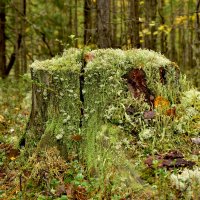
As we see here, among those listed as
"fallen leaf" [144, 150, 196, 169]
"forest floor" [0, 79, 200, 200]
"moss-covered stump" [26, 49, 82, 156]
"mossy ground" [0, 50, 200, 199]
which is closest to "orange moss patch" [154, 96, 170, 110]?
"mossy ground" [0, 50, 200, 199]

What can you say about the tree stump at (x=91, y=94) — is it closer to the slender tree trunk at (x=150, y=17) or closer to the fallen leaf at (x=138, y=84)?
the fallen leaf at (x=138, y=84)

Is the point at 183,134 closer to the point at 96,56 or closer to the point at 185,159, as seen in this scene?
the point at 185,159

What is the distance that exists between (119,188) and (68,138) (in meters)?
1.25

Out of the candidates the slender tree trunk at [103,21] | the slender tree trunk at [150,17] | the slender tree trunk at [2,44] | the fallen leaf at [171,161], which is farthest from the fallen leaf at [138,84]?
the slender tree trunk at [2,44]

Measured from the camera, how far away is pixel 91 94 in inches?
199

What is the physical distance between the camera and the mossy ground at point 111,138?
418 centimetres

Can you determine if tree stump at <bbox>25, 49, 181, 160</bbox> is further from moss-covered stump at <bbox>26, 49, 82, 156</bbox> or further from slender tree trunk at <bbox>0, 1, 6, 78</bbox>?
slender tree trunk at <bbox>0, 1, 6, 78</bbox>

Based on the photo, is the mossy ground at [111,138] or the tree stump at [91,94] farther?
the tree stump at [91,94]

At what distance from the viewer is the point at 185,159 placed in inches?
168

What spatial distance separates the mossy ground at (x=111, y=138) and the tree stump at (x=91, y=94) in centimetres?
1

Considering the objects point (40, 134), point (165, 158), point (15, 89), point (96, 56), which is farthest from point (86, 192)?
point (15, 89)

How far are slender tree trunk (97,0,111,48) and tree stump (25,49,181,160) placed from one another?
4.87 metres

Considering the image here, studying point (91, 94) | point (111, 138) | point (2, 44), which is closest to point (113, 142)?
point (111, 138)

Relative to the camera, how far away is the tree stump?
4.95m
